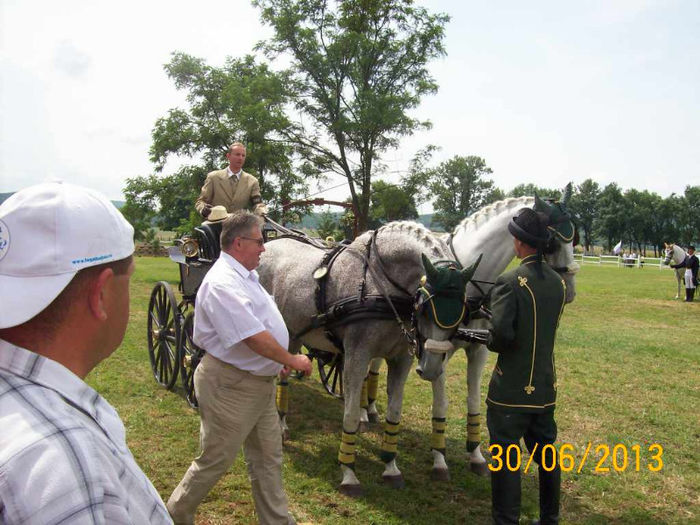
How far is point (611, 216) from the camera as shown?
78.2 meters

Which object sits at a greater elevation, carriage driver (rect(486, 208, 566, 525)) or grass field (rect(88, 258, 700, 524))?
carriage driver (rect(486, 208, 566, 525))

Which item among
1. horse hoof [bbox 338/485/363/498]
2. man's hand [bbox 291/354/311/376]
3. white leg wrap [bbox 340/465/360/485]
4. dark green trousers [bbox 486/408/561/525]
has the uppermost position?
man's hand [bbox 291/354/311/376]

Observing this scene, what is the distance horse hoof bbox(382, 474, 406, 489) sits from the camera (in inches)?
182

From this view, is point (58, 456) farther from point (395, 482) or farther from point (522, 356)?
point (395, 482)

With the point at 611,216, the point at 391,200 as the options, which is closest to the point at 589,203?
the point at 611,216

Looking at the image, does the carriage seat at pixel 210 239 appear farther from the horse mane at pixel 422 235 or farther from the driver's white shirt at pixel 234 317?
the driver's white shirt at pixel 234 317

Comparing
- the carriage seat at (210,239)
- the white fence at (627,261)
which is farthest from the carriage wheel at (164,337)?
the white fence at (627,261)

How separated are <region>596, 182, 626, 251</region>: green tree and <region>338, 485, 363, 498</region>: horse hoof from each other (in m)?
84.6

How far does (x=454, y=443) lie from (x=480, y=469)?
761 mm

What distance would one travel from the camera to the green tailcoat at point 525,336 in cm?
345

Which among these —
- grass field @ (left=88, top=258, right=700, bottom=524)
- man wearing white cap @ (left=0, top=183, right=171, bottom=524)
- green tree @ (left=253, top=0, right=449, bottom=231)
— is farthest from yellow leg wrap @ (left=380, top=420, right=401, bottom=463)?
green tree @ (left=253, top=0, right=449, bottom=231)

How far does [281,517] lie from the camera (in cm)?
340

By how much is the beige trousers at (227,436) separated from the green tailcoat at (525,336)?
1.63m

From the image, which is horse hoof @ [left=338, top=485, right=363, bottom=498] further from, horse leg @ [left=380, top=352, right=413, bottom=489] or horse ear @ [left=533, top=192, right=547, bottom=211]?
horse ear @ [left=533, top=192, right=547, bottom=211]
